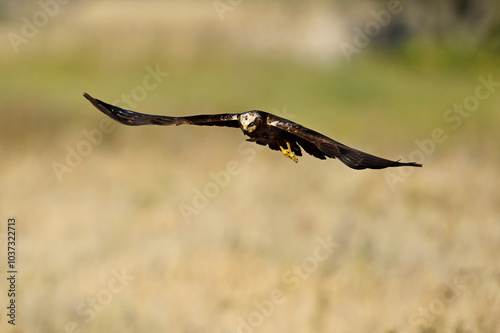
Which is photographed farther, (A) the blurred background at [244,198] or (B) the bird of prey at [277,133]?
(A) the blurred background at [244,198]

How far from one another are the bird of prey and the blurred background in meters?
3.72

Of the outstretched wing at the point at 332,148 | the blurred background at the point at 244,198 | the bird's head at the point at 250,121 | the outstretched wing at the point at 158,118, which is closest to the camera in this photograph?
the outstretched wing at the point at 332,148

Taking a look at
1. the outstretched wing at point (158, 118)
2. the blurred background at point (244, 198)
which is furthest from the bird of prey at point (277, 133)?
the blurred background at point (244, 198)

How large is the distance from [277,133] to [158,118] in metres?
0.84

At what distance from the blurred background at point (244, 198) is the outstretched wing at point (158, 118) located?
3982 millimetres

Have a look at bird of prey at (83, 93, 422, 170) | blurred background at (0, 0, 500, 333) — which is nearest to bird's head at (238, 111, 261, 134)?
bird of prey at (83, 93, 422, 170)

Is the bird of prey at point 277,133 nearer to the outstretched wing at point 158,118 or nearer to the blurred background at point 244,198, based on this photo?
the outstretched wing at point 158,118

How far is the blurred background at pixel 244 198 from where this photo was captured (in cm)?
1021

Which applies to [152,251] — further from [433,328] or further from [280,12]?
[280,12]

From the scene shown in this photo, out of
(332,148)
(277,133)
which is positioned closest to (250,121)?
(277,133)

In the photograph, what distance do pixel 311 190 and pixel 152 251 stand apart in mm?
4210

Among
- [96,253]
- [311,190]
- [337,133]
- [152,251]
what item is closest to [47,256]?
[96,253]

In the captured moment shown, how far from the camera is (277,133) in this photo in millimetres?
6168

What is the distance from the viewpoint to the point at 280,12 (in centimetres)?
3738
